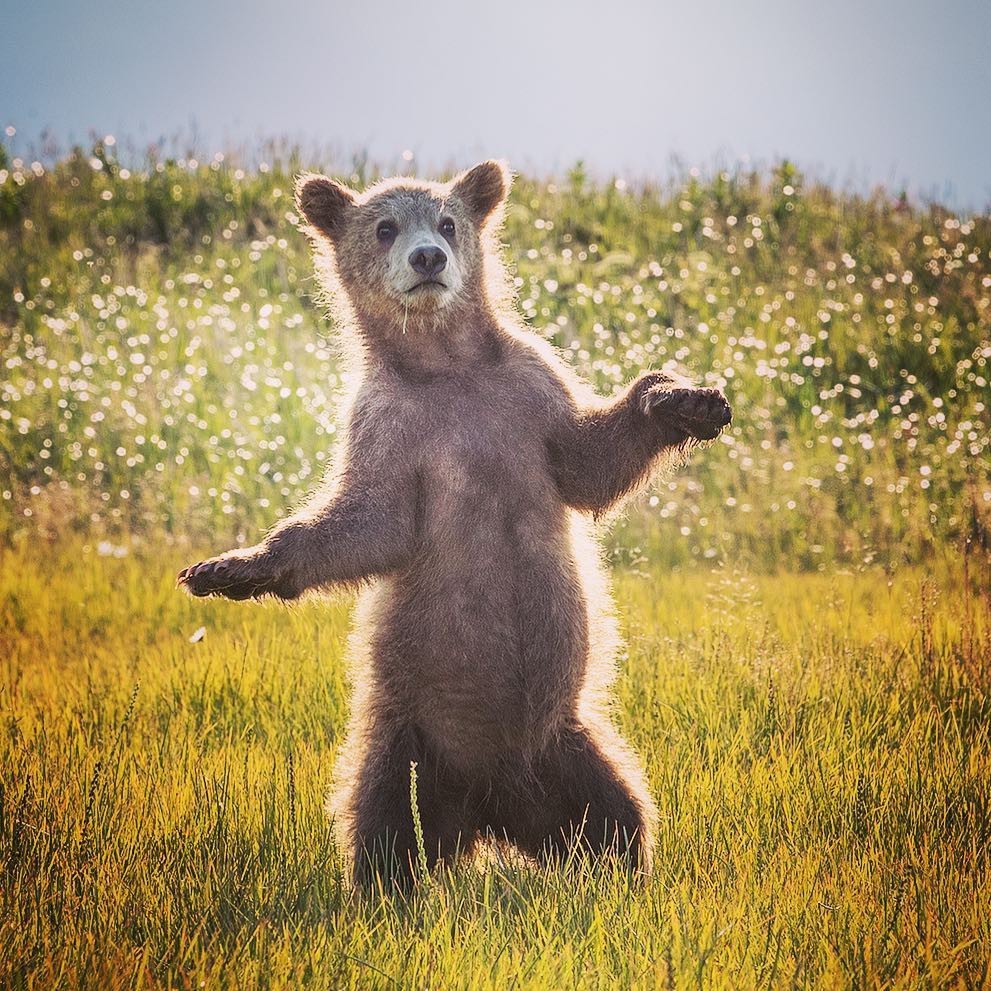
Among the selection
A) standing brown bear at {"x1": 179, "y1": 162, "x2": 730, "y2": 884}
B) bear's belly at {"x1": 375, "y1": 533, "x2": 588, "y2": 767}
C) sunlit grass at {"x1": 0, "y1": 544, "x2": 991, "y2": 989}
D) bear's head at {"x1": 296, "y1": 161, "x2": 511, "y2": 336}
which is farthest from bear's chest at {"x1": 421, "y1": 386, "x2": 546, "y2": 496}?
sunlit grass at {"x1": 0, "y1": 544, "x2": 991, "y2": 989}

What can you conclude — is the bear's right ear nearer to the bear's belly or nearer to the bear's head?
the bear's head

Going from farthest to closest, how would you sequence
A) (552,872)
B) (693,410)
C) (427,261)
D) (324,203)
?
(324,203) → (427,261) → (693,410) → (552,872)

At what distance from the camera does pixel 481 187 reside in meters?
4.84

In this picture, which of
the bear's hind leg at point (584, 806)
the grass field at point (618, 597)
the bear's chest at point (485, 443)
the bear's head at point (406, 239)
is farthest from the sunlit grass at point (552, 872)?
the bear's head at point (406, 239)

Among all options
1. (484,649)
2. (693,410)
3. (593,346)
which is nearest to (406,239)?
(693,410)

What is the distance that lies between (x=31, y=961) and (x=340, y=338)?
8.21 ft

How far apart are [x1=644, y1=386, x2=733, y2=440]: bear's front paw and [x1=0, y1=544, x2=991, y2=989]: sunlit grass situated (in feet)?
4.02

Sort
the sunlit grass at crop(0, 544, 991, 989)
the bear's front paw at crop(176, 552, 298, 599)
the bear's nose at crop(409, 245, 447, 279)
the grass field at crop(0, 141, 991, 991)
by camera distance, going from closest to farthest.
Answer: the sunlit grass at crop(0, 544, 991, 989), the grass field at crop(0, 141, 991, 991), the bear's front paw at crop(176, 552, 298, 599), the bear's nose at crop(409, 245, 447, 279)

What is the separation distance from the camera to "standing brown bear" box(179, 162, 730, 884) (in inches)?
150

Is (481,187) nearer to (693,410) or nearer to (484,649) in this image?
(693,410)

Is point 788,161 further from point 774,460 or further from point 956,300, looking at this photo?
point 774,460

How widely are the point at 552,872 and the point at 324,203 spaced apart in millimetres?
2646

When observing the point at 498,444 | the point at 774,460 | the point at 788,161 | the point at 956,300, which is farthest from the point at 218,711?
the point at 788,161

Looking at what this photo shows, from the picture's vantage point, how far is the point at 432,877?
3785 mm
